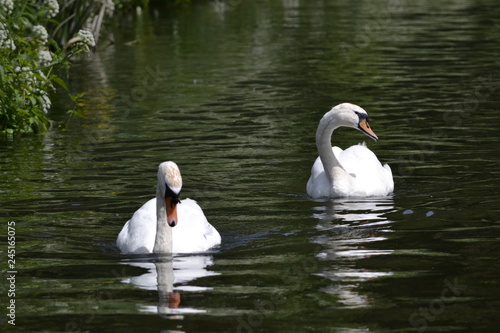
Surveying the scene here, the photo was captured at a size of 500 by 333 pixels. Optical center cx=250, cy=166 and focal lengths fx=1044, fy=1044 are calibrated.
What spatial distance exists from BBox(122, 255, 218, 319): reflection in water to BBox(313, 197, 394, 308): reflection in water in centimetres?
99

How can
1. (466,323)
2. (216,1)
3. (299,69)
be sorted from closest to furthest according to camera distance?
(466,323), (299,69), (216,1)

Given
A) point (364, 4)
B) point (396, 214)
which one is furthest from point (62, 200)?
point (364, 4)

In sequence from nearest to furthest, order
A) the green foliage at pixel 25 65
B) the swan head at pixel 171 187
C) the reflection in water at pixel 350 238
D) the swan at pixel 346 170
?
the reflection in water at pixel 350 238
the swan head at pixel 171 187
the swan at pixel 346 170
the green foliage at pixel 25 65

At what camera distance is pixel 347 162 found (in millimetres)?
11773

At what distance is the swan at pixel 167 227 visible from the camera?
8328 millimetres

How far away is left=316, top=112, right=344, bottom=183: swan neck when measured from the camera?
1139cm

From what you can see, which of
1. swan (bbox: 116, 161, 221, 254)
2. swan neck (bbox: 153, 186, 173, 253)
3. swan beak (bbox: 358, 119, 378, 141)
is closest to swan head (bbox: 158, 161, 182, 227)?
swan (bbox: 116, 161, 221, 254)

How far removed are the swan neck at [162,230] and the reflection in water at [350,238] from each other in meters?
1.26

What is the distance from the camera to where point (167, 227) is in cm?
858

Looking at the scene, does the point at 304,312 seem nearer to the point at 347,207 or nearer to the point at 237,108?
the point at 347,207

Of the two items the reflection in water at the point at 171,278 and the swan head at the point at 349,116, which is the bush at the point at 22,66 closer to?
the swan head at the point at 349,116

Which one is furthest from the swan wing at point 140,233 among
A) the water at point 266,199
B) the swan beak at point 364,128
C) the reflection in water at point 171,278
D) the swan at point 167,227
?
the swan beak at point 364,128

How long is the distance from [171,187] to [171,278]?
0.74 meters

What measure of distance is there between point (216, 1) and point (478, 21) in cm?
1611
